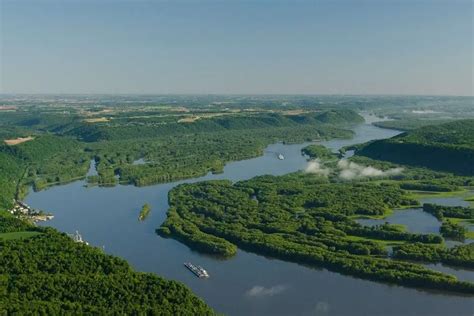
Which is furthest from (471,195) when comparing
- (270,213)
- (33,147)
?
(33,147)

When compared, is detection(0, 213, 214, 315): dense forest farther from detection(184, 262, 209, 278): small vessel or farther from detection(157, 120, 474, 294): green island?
detection(157, 120, 474, 294): green island

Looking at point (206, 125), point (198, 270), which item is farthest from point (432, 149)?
point (206, 125)

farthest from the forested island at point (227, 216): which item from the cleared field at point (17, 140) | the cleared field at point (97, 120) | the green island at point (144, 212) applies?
the cleared field at point (97, 120)

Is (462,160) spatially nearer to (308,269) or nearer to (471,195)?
(471,195)

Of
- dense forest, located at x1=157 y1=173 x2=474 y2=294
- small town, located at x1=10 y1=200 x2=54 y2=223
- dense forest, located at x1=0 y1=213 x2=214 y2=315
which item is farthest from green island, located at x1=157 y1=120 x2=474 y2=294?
small town, located at x1=10 y1=200 x2=54 y2=223

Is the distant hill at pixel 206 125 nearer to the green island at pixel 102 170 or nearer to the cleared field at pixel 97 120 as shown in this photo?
the green island at pixel 102 170

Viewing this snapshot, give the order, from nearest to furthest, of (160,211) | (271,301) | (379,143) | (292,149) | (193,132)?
(271,301) → (160,211) → (379,143) → (292,149) → (193,132)
